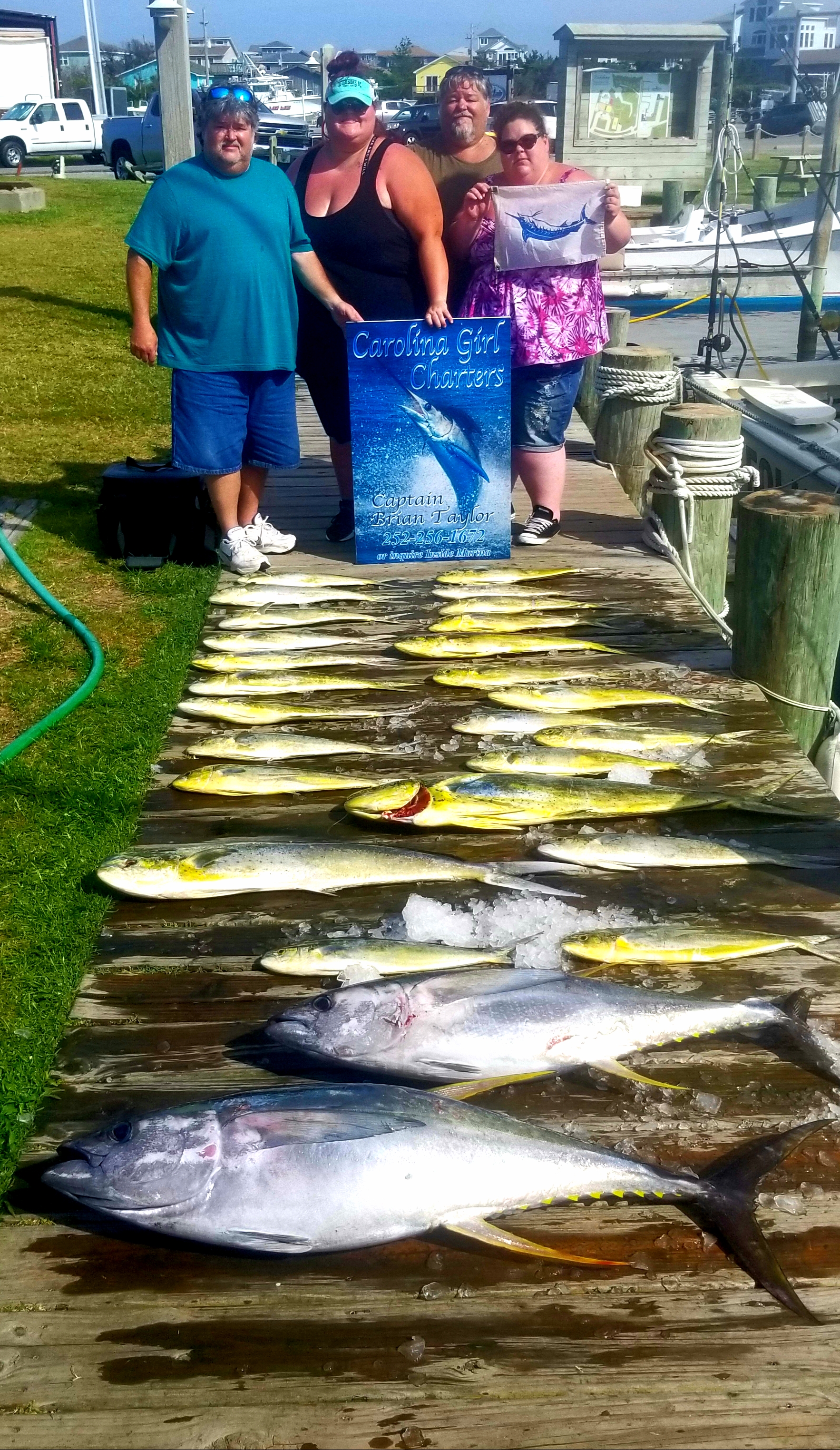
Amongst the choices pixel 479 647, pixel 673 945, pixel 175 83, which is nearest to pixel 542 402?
pixel 479 647

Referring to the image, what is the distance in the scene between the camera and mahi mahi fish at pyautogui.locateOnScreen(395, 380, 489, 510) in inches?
215

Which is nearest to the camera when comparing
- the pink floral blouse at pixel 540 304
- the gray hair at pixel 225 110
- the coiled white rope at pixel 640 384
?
the gray hair at pixel 225 110

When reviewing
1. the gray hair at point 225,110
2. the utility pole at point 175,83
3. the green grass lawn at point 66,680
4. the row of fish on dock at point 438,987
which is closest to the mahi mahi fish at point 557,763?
the row of fish on dock at point 438,987

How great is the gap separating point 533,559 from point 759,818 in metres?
2.61

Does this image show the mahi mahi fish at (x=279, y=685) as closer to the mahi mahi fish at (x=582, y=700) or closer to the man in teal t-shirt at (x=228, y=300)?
the mahi mahi fish at (x=582, y=700)

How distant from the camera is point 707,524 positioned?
6.15 meters

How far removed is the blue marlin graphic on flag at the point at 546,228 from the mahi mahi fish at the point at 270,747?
8.57ft

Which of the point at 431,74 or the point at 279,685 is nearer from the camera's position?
the point at 279,685

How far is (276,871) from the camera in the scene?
10.4 feet

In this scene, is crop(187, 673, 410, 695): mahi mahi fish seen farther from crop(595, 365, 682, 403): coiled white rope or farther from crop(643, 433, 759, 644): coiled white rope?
crop(595, 365, 682, 403): coiled white rope

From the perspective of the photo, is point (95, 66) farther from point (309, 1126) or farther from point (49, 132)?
point (309, 1126)

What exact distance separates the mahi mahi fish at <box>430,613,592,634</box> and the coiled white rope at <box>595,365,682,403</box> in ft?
8.73

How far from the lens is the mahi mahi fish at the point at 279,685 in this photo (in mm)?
4398

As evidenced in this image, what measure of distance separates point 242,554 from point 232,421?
63cm
